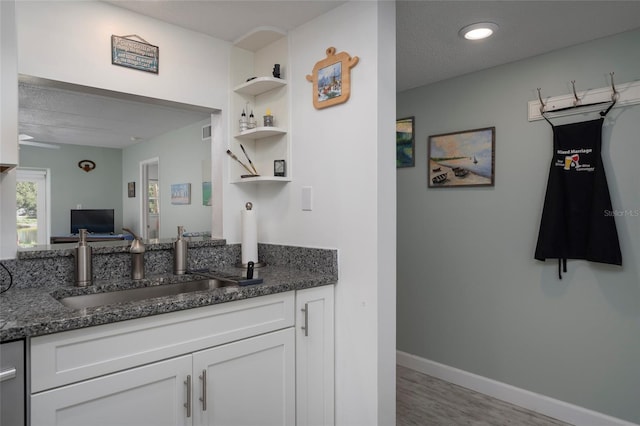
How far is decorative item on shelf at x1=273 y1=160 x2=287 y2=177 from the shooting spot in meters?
2.25

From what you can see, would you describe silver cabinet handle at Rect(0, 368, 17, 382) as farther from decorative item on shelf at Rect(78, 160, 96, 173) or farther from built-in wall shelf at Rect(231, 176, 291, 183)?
decorative item on shelf at Rect(78, 160, 96, 173)

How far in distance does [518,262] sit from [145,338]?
2322 millimetres

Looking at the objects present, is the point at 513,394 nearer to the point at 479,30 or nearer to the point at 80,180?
the point at 479,30

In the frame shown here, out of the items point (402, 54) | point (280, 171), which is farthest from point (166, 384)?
point (402, 54)

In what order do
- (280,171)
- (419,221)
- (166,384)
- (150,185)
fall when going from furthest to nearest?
(150,185), (419,221), (280,171), (166,384)

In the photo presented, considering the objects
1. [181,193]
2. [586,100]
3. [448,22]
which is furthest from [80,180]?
[586,100]

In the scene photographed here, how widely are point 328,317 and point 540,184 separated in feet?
5.42

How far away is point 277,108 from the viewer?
7.56ft

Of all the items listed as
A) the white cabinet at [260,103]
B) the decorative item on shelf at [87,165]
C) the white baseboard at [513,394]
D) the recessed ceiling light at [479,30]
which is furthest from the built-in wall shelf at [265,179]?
the decorative item on shelf at [87,165]

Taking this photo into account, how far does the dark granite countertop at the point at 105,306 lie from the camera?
117 centimetres

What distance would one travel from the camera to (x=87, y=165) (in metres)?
4.90

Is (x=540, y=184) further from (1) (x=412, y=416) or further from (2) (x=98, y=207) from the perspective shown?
(2) (x=98, y=207)

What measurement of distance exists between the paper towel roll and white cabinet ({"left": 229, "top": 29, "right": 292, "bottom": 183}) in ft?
0.64

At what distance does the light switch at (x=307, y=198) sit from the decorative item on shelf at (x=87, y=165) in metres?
3.90
